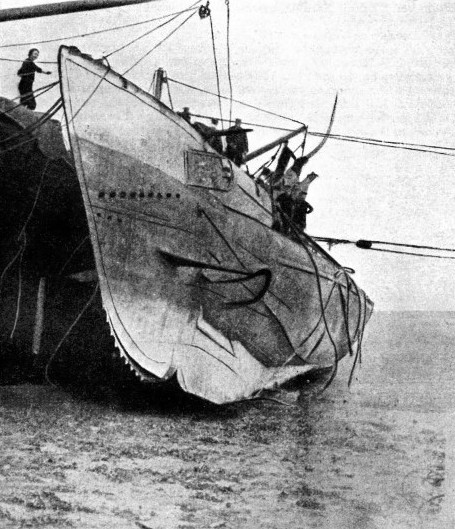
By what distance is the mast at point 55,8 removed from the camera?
497 cm

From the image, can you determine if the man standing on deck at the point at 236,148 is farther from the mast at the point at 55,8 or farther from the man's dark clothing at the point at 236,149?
the mast at the point at 55,8

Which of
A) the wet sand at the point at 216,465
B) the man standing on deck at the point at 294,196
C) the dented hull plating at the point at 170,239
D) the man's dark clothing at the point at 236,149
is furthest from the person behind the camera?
the man standing on deck at the point at 294,196

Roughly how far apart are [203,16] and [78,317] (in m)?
3.62

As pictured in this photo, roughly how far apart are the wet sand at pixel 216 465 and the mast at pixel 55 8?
11.5 ft

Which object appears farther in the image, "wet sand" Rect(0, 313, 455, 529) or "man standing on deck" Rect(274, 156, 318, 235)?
"man standing on deck" Rect(274, 156, 318, 235)

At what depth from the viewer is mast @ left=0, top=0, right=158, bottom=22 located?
497 cm

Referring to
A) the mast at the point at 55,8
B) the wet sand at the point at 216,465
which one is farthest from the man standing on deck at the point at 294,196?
the mast at the point at 55,8

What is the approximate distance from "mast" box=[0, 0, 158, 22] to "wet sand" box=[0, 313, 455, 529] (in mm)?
3496

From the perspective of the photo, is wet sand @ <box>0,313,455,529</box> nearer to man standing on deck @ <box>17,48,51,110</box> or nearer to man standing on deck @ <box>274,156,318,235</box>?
man standing on deck @ <box>274,156,318,235</box>

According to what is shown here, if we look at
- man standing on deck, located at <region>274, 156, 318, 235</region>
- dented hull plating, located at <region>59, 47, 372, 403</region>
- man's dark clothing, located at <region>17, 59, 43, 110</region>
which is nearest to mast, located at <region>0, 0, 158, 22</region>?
dented hull plating, located at <region>59, 47, 372, 403</region>

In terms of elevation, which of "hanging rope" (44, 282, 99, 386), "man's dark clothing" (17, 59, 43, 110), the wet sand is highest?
"man's dark clothing" (17, 59, 43, 110)

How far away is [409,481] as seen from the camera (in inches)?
192

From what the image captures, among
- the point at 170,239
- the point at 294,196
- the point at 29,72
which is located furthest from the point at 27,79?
the point at 294,196

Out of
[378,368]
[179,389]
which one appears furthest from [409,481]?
[378,368]
